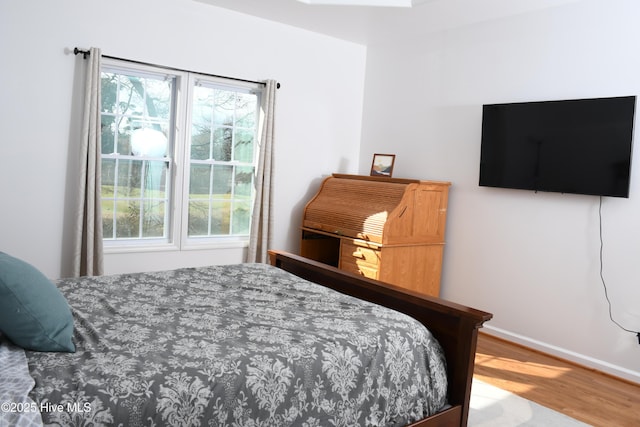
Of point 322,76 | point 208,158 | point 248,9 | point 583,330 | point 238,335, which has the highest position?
point 248,9

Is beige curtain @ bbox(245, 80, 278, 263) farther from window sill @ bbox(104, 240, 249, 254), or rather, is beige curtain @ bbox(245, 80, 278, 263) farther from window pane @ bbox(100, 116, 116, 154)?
window pane @ bbox(100, 116, 116, 154)

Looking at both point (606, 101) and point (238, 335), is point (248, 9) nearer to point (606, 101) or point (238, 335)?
point (606, 101)

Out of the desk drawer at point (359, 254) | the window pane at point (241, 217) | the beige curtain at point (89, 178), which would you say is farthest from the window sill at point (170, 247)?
the desk drawer at point (359, 254)

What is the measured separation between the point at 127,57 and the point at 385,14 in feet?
7.04

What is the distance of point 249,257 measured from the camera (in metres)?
4.90

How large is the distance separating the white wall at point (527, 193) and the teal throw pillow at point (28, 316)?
3.45 m

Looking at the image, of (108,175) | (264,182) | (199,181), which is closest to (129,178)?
(108,175)

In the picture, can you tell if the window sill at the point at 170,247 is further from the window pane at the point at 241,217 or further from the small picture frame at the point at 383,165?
the small picture frame at the point at 383,165

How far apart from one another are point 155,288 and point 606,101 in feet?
10.3

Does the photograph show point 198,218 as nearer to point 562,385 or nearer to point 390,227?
point 390,227

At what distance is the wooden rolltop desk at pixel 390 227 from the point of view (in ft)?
14.5

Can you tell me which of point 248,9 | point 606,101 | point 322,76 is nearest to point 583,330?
point 606,101

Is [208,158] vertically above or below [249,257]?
above

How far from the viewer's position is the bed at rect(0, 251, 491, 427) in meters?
1.53
